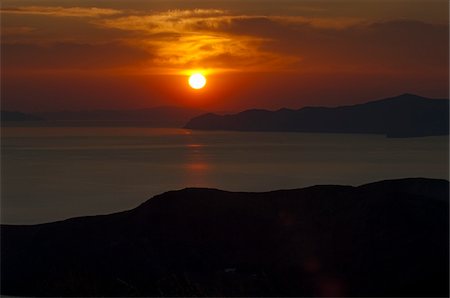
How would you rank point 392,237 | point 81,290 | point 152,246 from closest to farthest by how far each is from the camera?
point 81,290
point 392,237
point 152,246

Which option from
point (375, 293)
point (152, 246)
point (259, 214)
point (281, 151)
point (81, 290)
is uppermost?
point (281, 151)

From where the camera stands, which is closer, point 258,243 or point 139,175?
point 258,243

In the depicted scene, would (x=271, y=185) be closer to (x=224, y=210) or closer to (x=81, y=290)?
(x=224, y=210)

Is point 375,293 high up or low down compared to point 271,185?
down

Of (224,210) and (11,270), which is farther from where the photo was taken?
A: (224,210)

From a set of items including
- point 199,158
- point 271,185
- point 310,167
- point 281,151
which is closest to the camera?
point 271,185

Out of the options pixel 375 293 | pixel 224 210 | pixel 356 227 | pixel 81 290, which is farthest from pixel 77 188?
pixel 81 290
